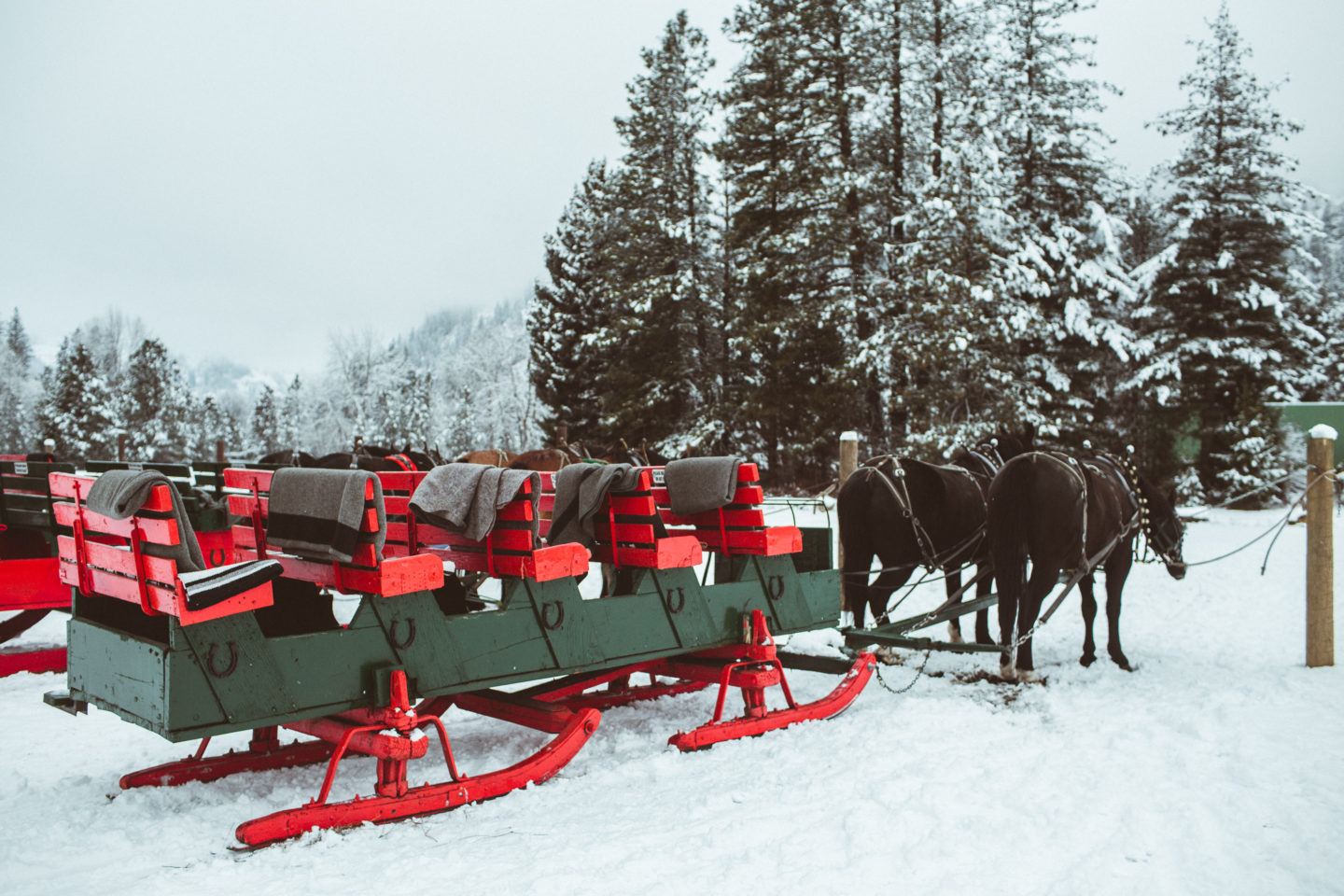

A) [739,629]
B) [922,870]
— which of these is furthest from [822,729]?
[922,870]

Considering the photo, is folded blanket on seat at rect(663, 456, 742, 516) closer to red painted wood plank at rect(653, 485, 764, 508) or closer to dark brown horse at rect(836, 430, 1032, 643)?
red painted wood plank at rect(653, 485, 764, 508)

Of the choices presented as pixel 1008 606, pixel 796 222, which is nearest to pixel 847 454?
pixel 1008 606

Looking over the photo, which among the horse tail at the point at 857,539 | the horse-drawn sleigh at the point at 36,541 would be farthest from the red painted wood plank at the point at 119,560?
the horse tail at the point at 857,539

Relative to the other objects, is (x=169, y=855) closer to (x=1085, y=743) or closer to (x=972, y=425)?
(x=1085, y=743)

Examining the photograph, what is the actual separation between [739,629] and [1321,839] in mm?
2961

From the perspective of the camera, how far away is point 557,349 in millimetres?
33000

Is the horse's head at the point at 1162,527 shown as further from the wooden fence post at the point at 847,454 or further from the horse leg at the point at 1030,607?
the wooden fence post at the point at 847,454

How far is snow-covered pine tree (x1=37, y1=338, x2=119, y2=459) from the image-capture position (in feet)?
154

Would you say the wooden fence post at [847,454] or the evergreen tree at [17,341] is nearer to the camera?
the wooden fence post at [847,454]

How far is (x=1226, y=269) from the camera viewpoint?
25125 millimetres

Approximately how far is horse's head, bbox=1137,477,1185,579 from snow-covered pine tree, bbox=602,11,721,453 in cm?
1752

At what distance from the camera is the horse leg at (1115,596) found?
7.44m

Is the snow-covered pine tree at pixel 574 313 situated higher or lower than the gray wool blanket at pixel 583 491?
higher

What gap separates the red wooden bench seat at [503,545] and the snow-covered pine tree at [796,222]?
661 inches
